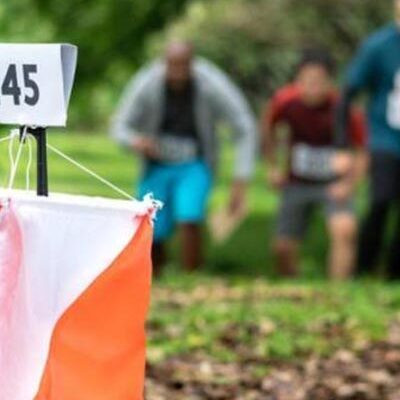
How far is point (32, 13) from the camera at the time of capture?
16.3 metres

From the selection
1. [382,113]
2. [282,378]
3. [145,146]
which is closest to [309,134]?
[382,113]

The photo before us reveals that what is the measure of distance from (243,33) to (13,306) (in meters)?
16.8

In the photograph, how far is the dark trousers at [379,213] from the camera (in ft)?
38.2

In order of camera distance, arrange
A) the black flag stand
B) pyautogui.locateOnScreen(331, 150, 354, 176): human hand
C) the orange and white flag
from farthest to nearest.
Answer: pyautogui.locateOnScreen(331, 150, 354, 176): human hand < the black flag stand < the orange and white flag

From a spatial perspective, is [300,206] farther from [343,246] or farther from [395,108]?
[395,108]

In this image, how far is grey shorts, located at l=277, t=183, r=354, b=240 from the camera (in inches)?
488

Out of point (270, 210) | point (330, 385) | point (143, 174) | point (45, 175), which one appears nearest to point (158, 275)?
point (143, 174)

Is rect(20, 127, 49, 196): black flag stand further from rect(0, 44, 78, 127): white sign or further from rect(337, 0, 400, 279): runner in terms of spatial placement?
rect(337, 0, 400, 279): runner

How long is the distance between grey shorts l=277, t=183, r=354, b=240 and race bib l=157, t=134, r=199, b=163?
2.30 feet

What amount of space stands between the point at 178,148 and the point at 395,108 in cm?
168

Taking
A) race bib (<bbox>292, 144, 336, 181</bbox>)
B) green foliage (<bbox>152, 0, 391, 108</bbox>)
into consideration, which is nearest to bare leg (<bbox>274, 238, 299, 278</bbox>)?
race bib (<bbox>292, 144, 336, 181</bbox>)

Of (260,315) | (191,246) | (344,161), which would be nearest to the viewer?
Result: (260,315)

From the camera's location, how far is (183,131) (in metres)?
12.6

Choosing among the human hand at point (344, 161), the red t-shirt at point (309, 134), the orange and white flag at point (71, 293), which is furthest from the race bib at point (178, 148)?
the orange and white flag at point (71, 293)
